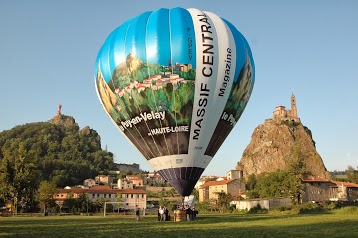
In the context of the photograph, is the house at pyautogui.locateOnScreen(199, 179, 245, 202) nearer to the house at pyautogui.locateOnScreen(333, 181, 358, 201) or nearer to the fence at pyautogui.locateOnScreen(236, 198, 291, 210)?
the house at pyautogui.locateOnScreen(333, 181, 358, 201)

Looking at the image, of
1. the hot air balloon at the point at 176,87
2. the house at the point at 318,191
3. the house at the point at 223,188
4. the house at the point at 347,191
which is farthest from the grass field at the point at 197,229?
the house at the point at 347,191

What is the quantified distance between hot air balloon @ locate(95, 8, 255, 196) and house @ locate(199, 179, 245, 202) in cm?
9865

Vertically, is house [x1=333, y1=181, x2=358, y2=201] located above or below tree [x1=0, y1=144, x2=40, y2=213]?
below

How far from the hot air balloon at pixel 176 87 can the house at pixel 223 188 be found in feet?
324

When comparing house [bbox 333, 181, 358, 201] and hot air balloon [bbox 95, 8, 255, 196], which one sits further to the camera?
house [bbox 333, 181, 358, 201]

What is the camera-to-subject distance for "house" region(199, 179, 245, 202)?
410ft

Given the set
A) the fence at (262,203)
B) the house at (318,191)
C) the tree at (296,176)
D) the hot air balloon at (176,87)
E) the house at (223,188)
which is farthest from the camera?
the house at (223,188)

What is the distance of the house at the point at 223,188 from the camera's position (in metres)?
125

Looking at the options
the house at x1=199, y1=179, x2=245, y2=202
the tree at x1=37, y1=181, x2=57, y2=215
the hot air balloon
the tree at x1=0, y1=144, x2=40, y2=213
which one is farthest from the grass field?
the house at x1=199, y1=179, x2=245, y2=202

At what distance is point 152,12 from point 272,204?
47716 millimetres

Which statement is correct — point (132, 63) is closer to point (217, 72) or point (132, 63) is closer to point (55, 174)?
point (217, 72)

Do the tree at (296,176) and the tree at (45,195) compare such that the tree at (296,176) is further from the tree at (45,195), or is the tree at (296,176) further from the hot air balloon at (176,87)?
the hot air balloon at (176,87)

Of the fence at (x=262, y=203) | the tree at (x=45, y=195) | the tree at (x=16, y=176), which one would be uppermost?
the tree at (x=16, y=176)

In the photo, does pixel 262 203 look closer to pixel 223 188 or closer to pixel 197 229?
pixel 197 229
